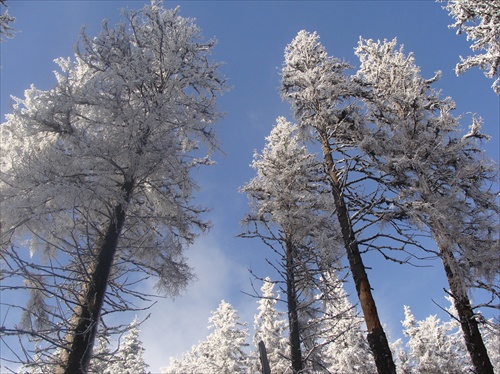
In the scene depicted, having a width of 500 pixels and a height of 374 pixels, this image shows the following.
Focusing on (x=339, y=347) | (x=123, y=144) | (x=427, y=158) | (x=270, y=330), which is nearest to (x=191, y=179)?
(x=123, y=144)

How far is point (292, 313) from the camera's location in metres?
10.9

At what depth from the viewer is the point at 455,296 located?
33.1ft

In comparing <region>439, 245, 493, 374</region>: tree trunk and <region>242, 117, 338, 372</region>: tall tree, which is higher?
<region>242, 117, 338, 372</region>: tall tree

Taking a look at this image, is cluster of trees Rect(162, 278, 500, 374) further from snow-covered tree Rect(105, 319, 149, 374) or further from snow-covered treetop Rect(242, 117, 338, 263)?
snow-covered treetop Rect(242, 117, 338, 263)

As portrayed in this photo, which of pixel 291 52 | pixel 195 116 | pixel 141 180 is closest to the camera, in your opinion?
pixel 141 180

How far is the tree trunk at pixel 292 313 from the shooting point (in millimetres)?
10234

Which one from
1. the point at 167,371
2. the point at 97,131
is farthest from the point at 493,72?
the point at 167,371

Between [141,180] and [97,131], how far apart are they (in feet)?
6.99

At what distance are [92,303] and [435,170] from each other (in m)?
10.9

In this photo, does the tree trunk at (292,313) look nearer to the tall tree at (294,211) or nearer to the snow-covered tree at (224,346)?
the tall tree at (294,211)

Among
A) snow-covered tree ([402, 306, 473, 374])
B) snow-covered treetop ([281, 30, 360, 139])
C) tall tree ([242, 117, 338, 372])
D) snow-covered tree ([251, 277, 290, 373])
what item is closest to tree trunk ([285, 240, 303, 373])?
tall tree ([242, 117, 338, 372])

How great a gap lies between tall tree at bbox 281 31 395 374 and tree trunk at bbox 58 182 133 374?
575 centimetres

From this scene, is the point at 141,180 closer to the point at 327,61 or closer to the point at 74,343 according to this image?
the point at 74,343

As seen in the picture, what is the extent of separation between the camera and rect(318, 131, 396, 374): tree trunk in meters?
7.48
